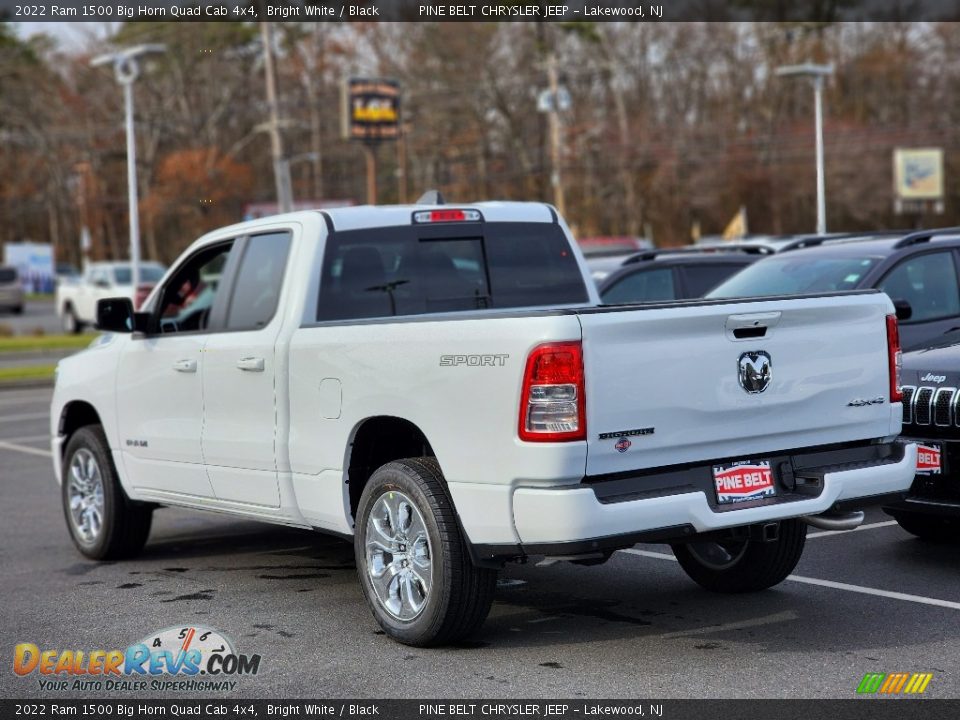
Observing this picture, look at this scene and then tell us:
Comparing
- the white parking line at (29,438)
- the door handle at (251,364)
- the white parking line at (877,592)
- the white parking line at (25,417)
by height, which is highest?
the door handle at (251,364)

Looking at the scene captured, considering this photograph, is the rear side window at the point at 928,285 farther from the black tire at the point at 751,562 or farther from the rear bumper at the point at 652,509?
the rear bumper at the point at 652,509

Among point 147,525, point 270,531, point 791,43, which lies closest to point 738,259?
point 270,531

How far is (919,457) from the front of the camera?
7.14 m

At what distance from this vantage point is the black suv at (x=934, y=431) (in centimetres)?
A: 705

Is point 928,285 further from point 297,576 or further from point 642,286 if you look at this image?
point 297,576

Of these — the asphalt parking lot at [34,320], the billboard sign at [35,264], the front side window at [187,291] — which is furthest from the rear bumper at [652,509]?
the billboard sign at [35,264]

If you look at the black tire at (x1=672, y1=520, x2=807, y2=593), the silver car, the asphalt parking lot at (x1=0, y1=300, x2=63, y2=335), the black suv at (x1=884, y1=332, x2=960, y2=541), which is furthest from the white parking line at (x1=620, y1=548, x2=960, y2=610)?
the silver car

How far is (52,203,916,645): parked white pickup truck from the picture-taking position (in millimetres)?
5328

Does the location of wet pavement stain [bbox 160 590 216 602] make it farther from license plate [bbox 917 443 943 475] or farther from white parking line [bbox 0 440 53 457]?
white parking line [bbox 0 440 53 457]

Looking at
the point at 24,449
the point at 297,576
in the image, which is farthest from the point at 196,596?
the point at 24,449

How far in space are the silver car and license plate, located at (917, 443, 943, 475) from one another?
161 feet

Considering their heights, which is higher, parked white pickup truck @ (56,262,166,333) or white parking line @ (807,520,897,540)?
parked white pickup truck @ (56,262,166,333)

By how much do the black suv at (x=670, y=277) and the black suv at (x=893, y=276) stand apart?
110 inches

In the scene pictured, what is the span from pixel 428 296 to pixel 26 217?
96114 mm
